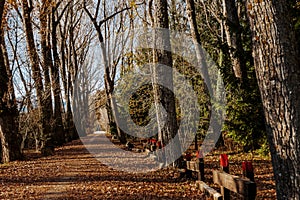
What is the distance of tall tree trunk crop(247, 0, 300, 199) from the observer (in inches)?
181

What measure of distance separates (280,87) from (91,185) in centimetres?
648

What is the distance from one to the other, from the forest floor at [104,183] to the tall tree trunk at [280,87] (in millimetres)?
3554

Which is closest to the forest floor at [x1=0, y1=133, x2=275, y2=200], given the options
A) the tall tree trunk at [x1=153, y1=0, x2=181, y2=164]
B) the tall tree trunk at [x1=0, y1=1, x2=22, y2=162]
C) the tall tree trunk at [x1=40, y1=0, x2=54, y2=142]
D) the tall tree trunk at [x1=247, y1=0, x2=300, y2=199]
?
the tall tree trunk at [x1=153, y1=0, x2=181, y2=164]

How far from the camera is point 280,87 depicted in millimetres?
4656

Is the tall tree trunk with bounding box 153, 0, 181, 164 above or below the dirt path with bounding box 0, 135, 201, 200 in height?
above

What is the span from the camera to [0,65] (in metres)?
15.2

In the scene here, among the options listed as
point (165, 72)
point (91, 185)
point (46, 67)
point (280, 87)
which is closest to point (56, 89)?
point (46, 67)

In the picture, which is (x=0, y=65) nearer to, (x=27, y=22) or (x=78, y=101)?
(x=27, y=22)

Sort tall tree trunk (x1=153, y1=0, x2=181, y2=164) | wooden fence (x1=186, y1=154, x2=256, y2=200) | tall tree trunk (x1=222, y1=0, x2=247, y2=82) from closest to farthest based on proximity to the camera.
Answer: wooden fence (x1=186, y1=154, x2=256, y2=200) → tall tree trunk (x1=222, y1=0, x2=247, y2=82) → tall tree trunk (x1=153, y1=0, x2=181, y2=164)

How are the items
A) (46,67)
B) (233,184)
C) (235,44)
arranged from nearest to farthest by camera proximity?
(233,184), (235,44), (46,67)

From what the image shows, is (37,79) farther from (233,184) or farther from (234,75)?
(233,184)

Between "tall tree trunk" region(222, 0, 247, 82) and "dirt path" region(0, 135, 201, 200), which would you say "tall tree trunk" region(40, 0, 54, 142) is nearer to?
"dirt path" region(0, 135, 201, 200)

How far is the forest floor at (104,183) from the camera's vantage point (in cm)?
838

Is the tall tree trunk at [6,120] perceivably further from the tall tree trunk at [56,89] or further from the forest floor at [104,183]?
the tall tree trunk at [56,89]
